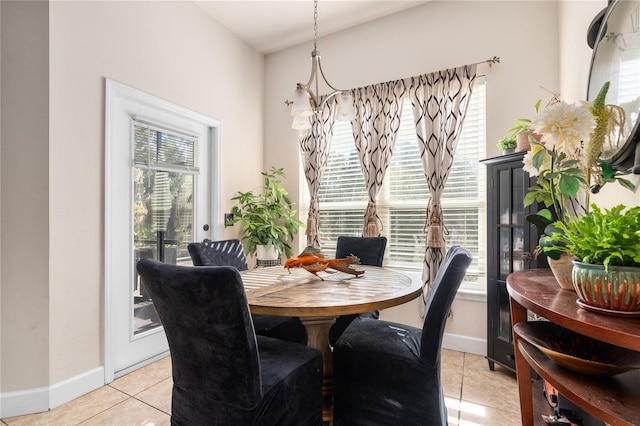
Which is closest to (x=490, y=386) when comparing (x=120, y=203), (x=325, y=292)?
(x=325, y=292)

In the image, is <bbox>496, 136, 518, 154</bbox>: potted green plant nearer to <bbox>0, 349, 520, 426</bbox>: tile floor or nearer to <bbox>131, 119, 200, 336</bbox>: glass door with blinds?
<bbox>0, 349, 520, 426</bbox>: tile floor

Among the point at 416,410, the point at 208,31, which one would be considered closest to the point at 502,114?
the point at 416,410

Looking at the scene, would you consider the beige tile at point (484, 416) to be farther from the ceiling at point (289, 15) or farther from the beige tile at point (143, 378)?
the ceiling at point (289, 15)

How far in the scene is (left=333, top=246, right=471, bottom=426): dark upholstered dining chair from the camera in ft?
4.38

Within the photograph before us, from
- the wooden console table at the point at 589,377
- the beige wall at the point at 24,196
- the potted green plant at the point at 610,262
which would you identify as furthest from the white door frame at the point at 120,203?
the potted green plant at the point at 610,262

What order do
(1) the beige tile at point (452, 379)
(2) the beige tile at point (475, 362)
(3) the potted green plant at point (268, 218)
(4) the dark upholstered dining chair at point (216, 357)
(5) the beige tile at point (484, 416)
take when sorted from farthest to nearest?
(3) the potted green plant at point (268, 218)
(2) the beige tile at point (475, 362)
(1) the beige tile at point (452, 379)
(5) the beige tile at point (484, 416)
(4) the dark upholstered dining chair at point (216, 357)

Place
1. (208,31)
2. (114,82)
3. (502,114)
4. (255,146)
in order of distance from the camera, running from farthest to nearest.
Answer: (255,146)
(208,31)
(502,114)
(114,82)

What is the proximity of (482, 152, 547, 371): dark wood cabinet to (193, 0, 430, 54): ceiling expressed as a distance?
6.10ft

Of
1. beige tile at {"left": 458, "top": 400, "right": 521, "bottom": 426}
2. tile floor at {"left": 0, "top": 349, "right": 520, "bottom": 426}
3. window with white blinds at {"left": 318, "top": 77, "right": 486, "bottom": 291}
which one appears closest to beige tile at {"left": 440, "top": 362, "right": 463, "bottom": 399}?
tile floor at {"left": 0, "top": 349, "right": 520, "bottom": 426}

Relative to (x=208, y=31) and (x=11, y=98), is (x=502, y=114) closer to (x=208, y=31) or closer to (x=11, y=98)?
(x=208, y=31)

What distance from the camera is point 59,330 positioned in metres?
1.99

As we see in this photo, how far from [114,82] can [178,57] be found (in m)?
0.73

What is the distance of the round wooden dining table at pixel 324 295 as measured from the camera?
1335 mm

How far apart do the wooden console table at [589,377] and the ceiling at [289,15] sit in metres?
3.02
